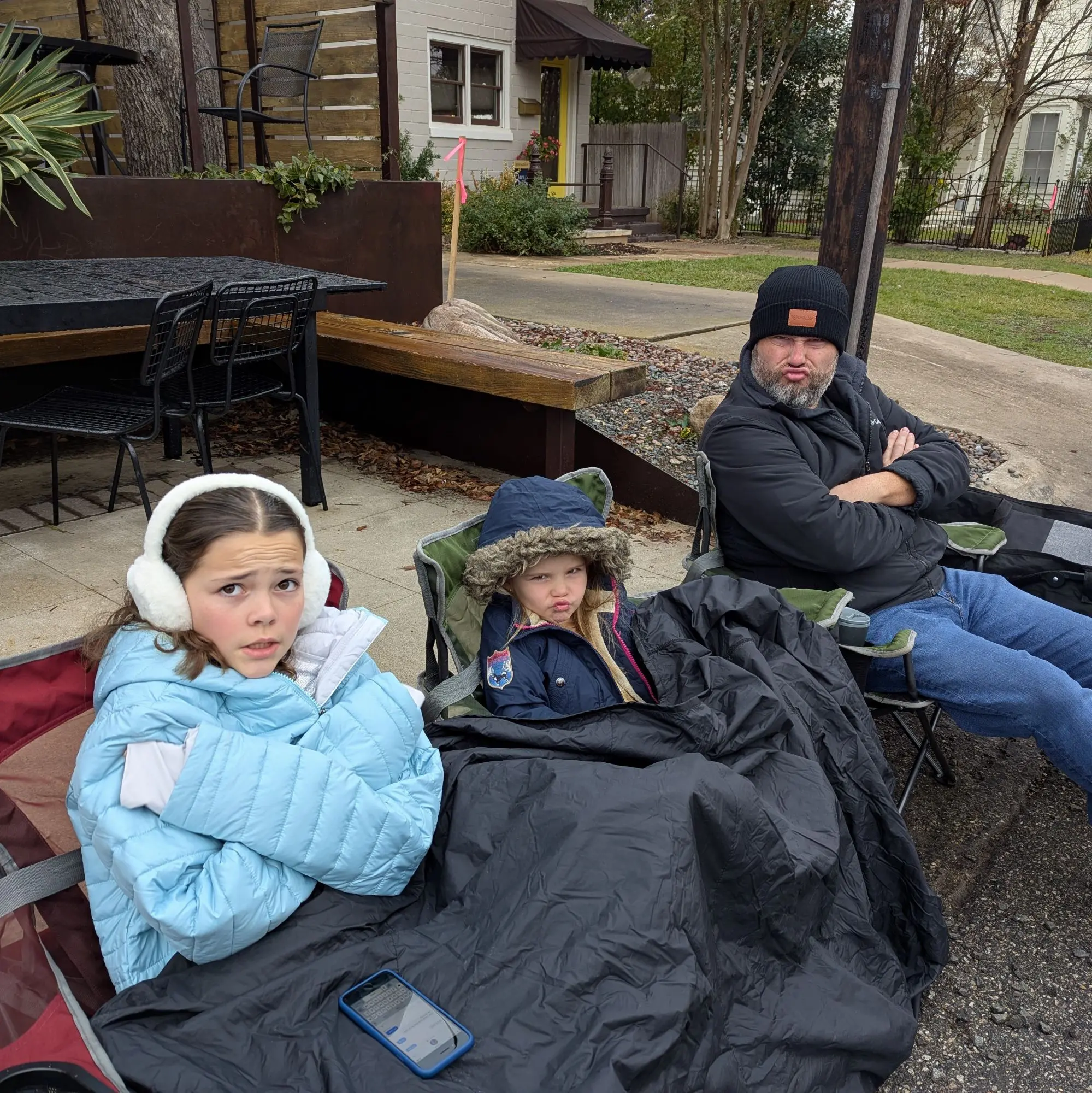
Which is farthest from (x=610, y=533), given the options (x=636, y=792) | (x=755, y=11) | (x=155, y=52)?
(x=755, y=11)

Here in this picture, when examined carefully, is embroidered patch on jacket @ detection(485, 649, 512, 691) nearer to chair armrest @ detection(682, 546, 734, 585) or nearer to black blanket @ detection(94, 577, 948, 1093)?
black blanket @ detection(94, 577, 948, 1093)

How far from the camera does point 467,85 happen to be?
54.6ft

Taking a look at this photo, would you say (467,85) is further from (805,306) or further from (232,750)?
(232,750)

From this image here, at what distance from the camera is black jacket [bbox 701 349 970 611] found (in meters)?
2.86

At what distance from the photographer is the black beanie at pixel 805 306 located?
121 inches

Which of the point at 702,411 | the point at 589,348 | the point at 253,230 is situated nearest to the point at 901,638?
the point at 702,411

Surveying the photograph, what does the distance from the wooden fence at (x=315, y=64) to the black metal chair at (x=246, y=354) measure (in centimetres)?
362

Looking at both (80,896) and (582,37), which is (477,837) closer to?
(80,896)

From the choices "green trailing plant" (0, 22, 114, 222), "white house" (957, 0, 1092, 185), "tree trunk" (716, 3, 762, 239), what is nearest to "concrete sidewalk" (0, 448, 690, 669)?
"green trailing plant" (0, 22, 114, 222)

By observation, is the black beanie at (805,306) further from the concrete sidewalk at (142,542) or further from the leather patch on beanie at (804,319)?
the concrete sidewalk at (142,542)

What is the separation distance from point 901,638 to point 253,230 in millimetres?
5392

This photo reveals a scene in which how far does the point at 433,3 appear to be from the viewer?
51.3 feet

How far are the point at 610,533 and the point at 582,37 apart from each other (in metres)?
16.1

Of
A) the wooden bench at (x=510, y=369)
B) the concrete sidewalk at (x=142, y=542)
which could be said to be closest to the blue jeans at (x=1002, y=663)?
the concrete sidewalk at (x=142, y=542)
